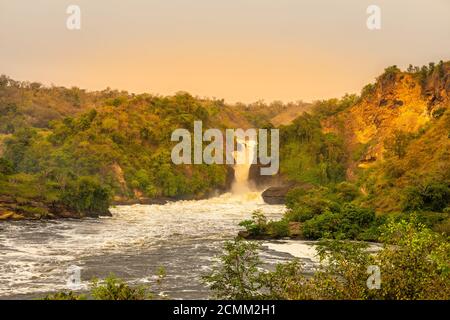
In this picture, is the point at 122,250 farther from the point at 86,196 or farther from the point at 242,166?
the point at 242,166

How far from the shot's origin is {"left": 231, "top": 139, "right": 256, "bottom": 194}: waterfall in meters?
87.9

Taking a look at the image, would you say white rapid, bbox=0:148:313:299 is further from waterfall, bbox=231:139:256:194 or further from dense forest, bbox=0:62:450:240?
waterfall, bbox=231:139:256:194

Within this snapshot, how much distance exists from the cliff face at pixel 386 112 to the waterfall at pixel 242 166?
1353 centimetres

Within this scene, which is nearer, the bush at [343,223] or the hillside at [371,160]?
the bush at [343,223]

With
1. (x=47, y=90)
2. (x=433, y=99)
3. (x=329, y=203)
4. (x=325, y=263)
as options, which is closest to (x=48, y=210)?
(x=329, y=203)

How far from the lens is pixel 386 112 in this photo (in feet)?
258

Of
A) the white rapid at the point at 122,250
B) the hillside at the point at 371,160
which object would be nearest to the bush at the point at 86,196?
the white rapid at the point at 122,250

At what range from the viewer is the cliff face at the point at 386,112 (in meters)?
70.4

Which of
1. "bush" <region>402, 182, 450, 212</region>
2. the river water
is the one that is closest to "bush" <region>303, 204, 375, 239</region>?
the river water

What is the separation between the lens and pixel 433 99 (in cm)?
7044

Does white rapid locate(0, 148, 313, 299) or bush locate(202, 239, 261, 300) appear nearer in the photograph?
bush locate(202, 239, 261, 300)

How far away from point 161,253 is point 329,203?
14274 millimetres

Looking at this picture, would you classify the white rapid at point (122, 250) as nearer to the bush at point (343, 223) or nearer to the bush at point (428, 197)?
the bush at point (343, 223)

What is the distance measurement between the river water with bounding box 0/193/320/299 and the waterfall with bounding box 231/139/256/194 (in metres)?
34.1
